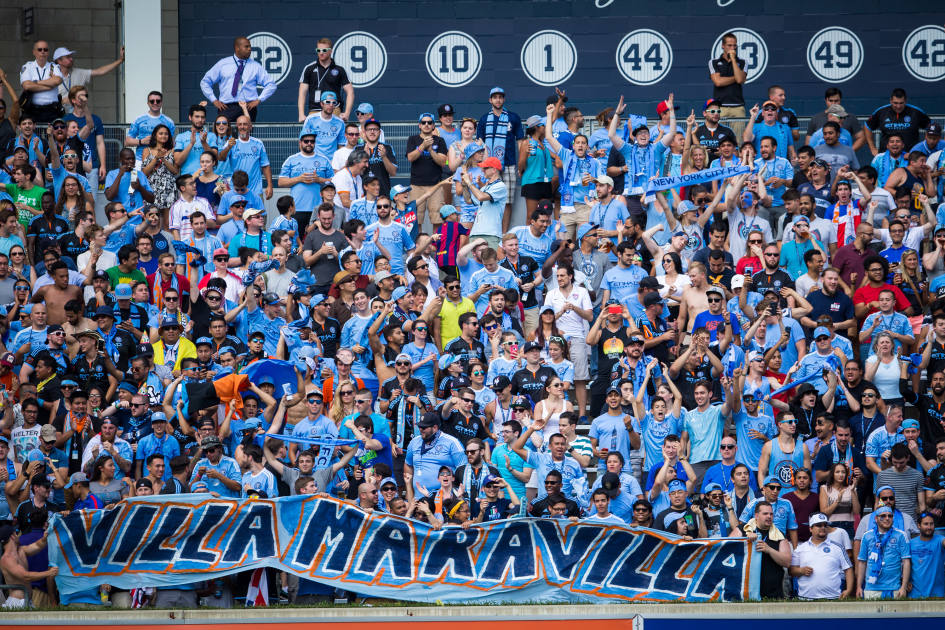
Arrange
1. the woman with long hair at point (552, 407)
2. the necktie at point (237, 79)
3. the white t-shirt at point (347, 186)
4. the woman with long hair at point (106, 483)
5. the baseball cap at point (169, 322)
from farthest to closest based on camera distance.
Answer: the necktie at point (237, 79), the white t-shirt at point (347, 186), the baseball cap at point (169, 322), the woman with long hair at point (552, 407), the woman with long hair at point (106, 483)

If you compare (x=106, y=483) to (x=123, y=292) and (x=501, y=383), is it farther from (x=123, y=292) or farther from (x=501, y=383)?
(x=501, y=383)

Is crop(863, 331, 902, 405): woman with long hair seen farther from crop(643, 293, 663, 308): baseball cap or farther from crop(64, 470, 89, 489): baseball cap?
crop(64, 470, 89, 489): baseball cap

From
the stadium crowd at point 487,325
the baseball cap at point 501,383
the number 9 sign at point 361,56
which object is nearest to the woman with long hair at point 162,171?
the stadium crowd at point 487,325

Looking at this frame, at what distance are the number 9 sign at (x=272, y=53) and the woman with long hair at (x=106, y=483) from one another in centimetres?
1119

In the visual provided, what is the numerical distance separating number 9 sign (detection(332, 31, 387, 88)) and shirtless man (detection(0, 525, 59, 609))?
1275 cm

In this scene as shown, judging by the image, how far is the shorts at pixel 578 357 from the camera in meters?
17.6

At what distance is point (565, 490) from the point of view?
15.4 meters

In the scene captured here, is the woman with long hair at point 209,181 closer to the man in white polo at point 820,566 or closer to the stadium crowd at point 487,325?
the stadium crowd at point 487,325

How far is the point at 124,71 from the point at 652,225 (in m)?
10.2

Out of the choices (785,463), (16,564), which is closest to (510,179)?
(785,463)

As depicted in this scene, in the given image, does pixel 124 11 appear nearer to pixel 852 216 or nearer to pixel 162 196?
pixel 162 196

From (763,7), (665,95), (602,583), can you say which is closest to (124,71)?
(665,95)

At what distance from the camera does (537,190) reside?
20.2 m

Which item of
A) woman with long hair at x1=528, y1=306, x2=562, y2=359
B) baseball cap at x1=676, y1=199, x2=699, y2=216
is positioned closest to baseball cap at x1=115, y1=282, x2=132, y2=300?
woman with long hair at x1=528, y1=306, x2=562, y2=359
